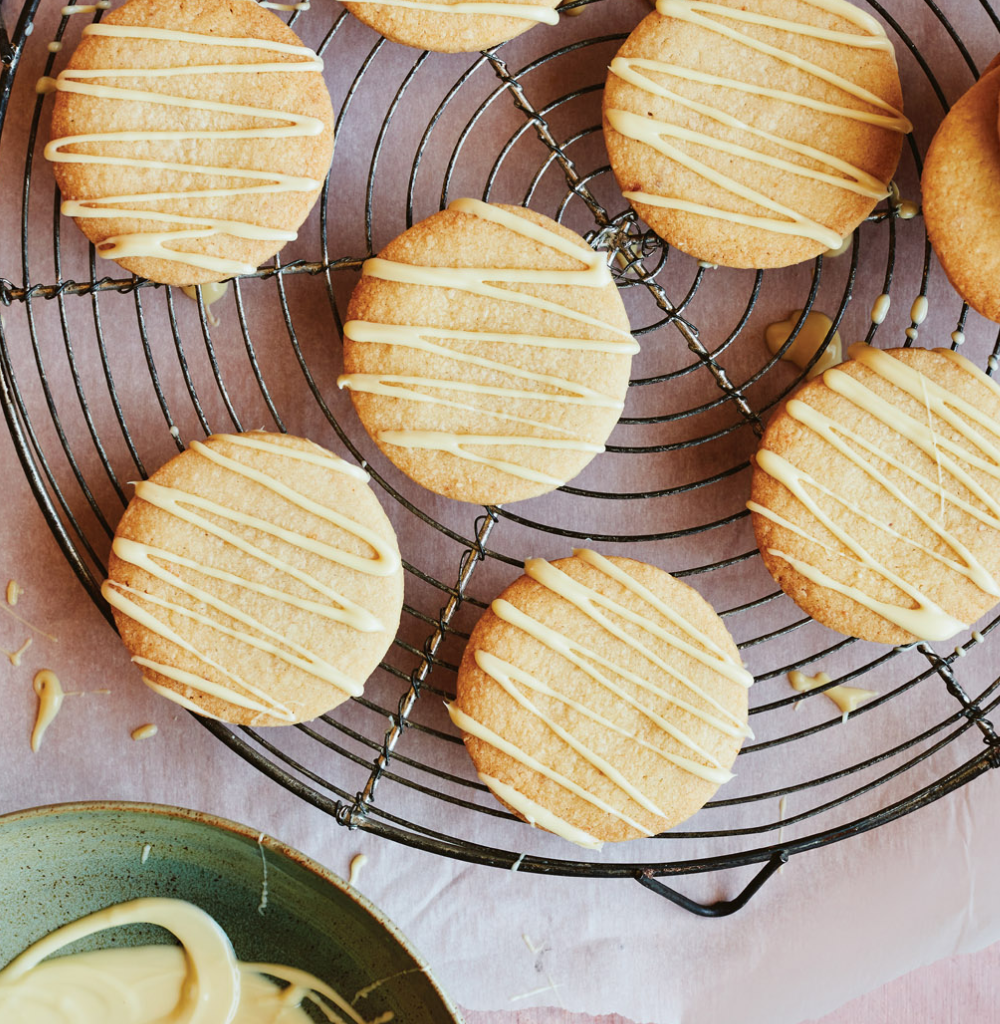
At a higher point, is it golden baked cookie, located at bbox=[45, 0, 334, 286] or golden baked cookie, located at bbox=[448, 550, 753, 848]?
golden baked cookie, located at bbox=[45, 0, 334, 286]

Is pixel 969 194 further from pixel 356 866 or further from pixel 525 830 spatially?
pixel 356 866

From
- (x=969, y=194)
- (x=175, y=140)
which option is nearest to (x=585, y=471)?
(x=969, y=194)

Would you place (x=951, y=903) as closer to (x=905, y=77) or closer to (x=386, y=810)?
(x=386, y=810)

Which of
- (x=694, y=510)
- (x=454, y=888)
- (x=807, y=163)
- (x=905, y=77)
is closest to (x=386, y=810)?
(x=454, y=888)

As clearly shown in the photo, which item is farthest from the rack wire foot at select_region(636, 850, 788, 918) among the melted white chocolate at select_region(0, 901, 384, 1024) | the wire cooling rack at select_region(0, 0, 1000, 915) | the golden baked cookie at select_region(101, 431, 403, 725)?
the golden baked cookie at select_region(101, 431, 403, 725)

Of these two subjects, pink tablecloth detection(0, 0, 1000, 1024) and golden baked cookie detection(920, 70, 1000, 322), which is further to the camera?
pink tablecloth detection(0, 0, 1000, 1024)

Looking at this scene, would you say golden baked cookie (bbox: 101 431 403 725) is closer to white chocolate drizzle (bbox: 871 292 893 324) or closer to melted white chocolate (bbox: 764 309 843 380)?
melted white chocolate (bbox: 764 309 843 380)

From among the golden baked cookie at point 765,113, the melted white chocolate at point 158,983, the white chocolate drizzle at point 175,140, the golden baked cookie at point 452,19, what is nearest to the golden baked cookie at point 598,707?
the melted white chocolate at point 158,983
